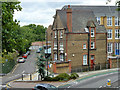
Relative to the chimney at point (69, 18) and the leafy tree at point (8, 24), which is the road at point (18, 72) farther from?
the leafy tree at point (8, 24)

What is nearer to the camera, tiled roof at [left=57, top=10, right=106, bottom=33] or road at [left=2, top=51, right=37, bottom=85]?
road at [left=2, top=51, right=37, bottom=85]

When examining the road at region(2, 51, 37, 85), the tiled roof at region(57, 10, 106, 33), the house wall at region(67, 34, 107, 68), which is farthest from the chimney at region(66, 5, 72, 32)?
the road at region(2, 51, 37, 85)

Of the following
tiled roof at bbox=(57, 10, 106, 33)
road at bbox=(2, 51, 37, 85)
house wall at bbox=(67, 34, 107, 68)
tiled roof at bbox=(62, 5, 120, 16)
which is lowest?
road at bbox=(2, 51, 37, 85)

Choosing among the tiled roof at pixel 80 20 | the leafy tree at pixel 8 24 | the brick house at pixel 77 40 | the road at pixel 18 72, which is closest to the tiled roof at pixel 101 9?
the tiled roof at pixel 80 20

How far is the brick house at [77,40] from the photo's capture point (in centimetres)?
4097

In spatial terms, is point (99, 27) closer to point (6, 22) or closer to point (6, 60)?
point (6, 60)

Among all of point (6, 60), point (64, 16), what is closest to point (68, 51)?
point (64, 16)

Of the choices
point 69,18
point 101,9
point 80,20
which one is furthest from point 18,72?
point 101,9

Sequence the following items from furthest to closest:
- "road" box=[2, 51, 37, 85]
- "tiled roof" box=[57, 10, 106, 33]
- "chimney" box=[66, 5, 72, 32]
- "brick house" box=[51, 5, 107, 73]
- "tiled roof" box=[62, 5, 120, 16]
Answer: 1. "tiled roof" box=[62, 5, 120, 16]
2. "tiled roof" box=[57, 10, 106, 33]
3. "brick house" box=[51, 5, 107, 73]
4. "chimney" box=[66, 5, 72, 32]
5. "road" box=[2, 51, 37, 85]

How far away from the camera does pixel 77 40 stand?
41.4m

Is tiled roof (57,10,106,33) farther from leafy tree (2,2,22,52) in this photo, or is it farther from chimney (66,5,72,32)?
leafy tree (2,2,22,52)

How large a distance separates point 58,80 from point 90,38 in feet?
46.7

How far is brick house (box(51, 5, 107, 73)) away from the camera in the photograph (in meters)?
41.0

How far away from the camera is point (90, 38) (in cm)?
4228
